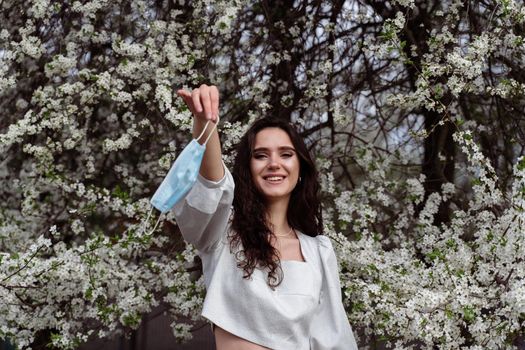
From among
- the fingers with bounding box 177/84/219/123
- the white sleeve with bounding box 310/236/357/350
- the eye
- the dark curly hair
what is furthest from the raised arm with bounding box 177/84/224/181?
the white sleeve with bounding box 310/236/357/350

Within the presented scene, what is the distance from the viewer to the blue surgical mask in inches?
66.0

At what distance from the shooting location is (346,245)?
3164mm

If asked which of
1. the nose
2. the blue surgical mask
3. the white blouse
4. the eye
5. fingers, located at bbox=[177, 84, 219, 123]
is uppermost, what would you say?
fingers, located at bbox=[177, 84, 219, 123]

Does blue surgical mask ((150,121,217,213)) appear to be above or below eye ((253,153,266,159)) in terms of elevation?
below

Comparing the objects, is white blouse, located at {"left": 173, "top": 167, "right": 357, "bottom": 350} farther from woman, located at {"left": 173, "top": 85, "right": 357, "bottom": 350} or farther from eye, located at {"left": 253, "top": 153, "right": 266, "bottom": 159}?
eye, located at {"left": 253, "top": 153, "right": 266, "bottom": 159}

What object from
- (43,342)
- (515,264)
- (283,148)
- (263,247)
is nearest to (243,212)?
(263,247)

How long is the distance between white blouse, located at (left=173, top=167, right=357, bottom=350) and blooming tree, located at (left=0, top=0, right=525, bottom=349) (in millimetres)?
607

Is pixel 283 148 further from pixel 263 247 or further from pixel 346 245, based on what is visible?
pixel 346 245

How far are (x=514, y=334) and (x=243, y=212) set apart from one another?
3.51ft

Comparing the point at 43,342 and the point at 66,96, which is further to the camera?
the point at 43,342

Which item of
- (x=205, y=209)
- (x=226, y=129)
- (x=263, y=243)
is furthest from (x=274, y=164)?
(x=226, y=129)

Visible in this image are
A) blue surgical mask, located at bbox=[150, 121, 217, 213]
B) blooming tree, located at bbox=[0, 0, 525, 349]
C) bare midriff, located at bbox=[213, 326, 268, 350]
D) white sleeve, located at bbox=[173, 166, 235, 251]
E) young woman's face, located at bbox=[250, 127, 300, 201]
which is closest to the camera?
blue surgical mask, located at bbox=[150, 121, 217, 213]

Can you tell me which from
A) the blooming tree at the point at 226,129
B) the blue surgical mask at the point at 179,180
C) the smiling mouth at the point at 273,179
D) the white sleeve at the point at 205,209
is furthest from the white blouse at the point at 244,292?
the blooming tree at the point at 226,129

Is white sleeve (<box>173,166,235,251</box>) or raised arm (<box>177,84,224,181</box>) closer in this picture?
raised arm (<box>177,84,224,181</box>)
